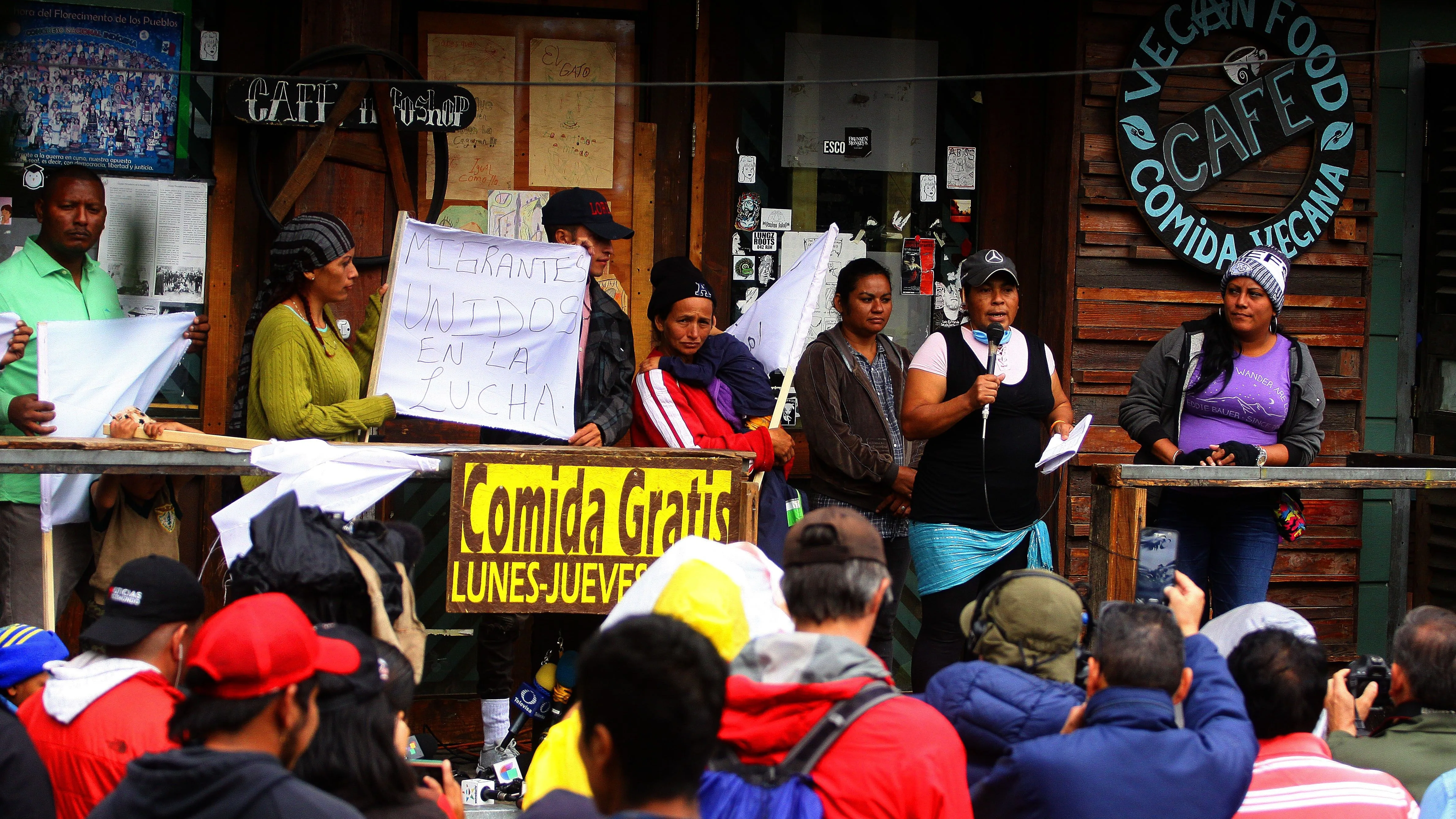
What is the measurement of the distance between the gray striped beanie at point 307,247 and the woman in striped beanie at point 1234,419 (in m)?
3.20

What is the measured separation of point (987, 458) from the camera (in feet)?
17.5

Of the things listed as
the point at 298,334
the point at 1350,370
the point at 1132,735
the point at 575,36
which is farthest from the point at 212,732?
the point at 1350,370

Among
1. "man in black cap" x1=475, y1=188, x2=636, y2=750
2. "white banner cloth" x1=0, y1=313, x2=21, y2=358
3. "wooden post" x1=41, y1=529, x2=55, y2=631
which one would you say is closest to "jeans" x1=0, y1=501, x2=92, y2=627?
"wooden post" x1=41, y1=529, x2=55, y2=631

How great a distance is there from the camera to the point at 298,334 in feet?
15.7

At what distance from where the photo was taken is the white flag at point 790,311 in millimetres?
5395

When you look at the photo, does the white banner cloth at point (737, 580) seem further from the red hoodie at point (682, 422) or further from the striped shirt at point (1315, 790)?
the red hoodie at point (682, 422)

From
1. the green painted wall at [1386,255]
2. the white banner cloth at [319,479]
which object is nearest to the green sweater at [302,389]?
the white banner cloth at [319,479]

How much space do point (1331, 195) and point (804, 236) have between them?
2688mm

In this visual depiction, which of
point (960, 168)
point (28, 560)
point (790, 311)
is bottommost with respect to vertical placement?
point (28, 560)

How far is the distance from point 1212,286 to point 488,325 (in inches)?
148

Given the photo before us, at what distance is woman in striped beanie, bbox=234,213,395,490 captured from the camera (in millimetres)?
4734

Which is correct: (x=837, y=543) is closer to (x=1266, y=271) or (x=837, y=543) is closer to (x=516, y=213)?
(x=1266, y=271)

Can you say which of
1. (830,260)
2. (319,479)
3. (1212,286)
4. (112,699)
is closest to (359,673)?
(112,699)

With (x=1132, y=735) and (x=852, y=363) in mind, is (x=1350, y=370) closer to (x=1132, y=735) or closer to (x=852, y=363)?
(x=852, y=363)
